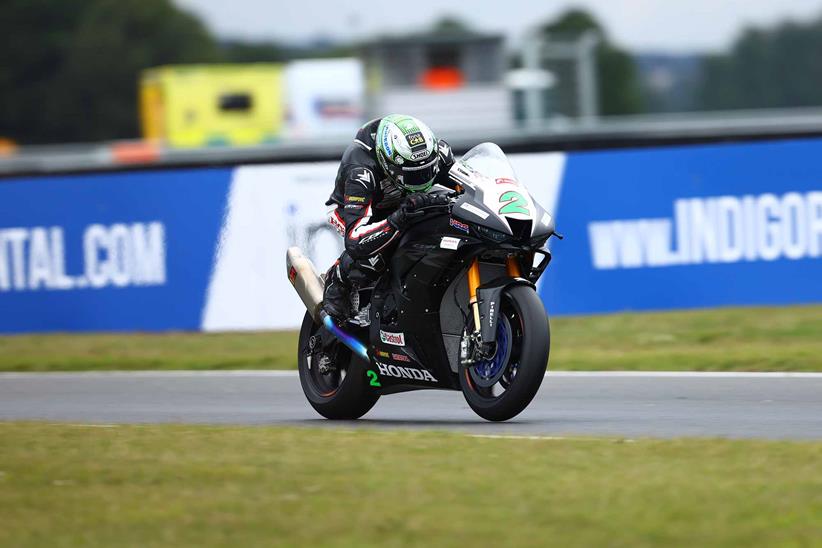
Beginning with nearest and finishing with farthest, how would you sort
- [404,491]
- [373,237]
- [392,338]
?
[404,491]
[373,237]
[392,338]

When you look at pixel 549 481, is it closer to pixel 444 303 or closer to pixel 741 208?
pixel 444 303

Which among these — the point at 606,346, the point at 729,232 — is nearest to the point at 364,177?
the point at 606,346

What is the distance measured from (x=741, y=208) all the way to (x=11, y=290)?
23.2 ft

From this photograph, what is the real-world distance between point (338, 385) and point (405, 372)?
0.66 meters

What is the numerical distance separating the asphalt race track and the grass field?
686 mm

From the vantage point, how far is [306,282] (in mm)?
8828

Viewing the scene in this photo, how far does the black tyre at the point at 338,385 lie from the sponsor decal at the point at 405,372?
175mm

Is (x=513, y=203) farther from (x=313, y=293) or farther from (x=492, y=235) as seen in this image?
(x=313, y=293)

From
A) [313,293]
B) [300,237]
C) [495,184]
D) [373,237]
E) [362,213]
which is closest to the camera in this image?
[495,184]

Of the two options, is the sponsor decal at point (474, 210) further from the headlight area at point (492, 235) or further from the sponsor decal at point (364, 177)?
the sponsor decal at point (364, 177)

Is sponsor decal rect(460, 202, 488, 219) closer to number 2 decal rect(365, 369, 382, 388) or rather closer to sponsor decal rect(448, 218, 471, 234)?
sponsor decal rect(448, 218, 471, 234)

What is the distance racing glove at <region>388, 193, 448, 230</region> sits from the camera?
7.88 meters

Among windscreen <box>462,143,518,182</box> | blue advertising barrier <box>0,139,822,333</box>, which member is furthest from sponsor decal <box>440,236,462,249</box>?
blue advertising barrier <box>0,139,822,333</box>

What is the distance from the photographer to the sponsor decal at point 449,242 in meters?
7.75
